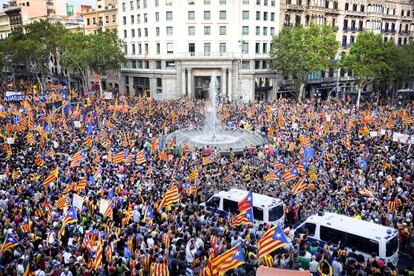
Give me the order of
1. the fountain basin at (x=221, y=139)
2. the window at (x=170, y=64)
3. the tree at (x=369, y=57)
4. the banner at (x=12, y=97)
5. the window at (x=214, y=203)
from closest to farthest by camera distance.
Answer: the window at (x=214, y=203) → the fountain basin at (x=221, y=139) → the banner at (x=12, y=97) → the tree at (x=369, y=57) → the window at (x=170, y=64)

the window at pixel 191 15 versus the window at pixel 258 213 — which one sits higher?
the window at pixel 191 15

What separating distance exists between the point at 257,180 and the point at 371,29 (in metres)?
60.7

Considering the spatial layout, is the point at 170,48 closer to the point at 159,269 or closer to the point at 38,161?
the point at 38,161

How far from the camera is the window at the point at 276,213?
17.1 meters

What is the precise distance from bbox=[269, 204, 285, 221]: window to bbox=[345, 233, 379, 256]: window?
3.46 m

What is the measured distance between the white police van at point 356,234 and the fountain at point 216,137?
15.0 metres

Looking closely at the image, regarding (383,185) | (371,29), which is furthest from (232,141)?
(371,29)

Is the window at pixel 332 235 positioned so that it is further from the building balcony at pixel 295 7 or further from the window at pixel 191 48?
the building balcony at pixel 295 7

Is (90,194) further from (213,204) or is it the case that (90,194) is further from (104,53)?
(104,53)

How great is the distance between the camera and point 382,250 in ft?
44.7

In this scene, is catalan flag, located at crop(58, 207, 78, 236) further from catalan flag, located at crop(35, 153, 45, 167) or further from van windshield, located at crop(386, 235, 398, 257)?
van windshield, located at crop(386, 235, 398, 257)

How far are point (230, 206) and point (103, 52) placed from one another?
4815cm

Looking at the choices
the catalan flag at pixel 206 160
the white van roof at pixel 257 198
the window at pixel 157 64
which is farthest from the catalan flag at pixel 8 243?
the window at pixel 157 64

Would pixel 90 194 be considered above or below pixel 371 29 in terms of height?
below
